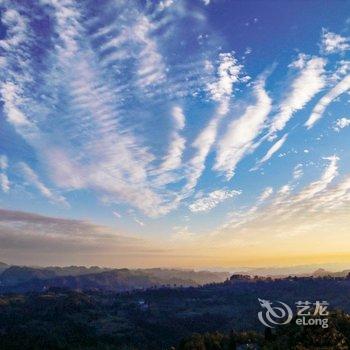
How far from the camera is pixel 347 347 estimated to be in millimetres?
86250

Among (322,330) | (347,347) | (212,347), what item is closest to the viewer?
(347,347)

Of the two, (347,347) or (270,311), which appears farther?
(270,311)

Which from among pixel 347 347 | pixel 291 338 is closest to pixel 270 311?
pixel 291 338

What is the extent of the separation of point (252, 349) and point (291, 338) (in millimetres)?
12029

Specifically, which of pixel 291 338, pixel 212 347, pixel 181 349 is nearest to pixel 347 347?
pixel 291 338

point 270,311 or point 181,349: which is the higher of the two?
point 270,311

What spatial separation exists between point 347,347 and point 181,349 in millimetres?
65440

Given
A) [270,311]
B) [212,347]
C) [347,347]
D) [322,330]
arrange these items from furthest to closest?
[212,347] < [270,311] < [322,330] < [347,347]

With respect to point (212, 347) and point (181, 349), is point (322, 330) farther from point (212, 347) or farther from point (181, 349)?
point (181, 349)

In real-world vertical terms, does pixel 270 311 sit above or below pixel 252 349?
above

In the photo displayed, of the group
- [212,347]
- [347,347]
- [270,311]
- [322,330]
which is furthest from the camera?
[212,347]

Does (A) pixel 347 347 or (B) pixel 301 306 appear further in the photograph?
(B) pixel 301 306

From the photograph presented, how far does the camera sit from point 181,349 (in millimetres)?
138125

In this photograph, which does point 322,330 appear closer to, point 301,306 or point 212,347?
point 301,306
